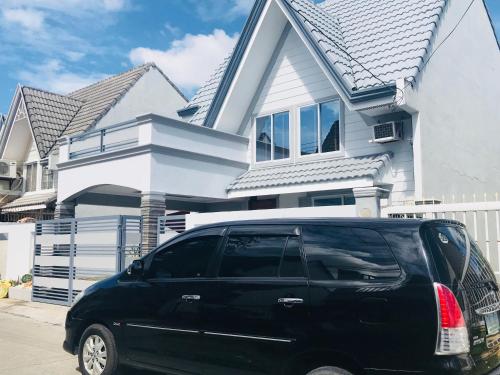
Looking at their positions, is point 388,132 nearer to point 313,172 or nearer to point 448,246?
point 313,172

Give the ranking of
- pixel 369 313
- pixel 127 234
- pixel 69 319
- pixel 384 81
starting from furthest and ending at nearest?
pixel 127 234, pixel 384 81, pixel 69 319, pixel 369 313

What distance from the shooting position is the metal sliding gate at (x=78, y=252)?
1071cm

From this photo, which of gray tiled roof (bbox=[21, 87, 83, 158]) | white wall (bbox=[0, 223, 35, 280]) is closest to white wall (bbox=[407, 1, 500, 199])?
white wall (bbox=[0, 223, 35, 280])

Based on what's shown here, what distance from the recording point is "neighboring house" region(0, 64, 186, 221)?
64.1 ft

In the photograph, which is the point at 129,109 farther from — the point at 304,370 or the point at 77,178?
the point at 304,370

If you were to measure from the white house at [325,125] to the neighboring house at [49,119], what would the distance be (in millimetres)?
6364

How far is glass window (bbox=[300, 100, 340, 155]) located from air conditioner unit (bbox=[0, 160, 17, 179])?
47.7ft

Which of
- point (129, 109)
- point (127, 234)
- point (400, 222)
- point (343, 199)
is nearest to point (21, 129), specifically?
point (129, 109)

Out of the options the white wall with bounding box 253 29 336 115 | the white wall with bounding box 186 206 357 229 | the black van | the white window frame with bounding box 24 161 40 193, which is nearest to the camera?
the black van

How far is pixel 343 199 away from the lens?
1154cm

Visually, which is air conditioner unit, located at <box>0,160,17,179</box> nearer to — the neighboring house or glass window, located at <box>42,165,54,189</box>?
the neighboring house

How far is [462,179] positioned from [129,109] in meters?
13.1

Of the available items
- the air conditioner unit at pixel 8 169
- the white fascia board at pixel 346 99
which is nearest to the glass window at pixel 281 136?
the white fascia board at pixel 346 99

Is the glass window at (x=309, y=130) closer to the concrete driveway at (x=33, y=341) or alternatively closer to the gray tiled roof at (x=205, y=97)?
the gray tiled roof at (x=205, y=97)
